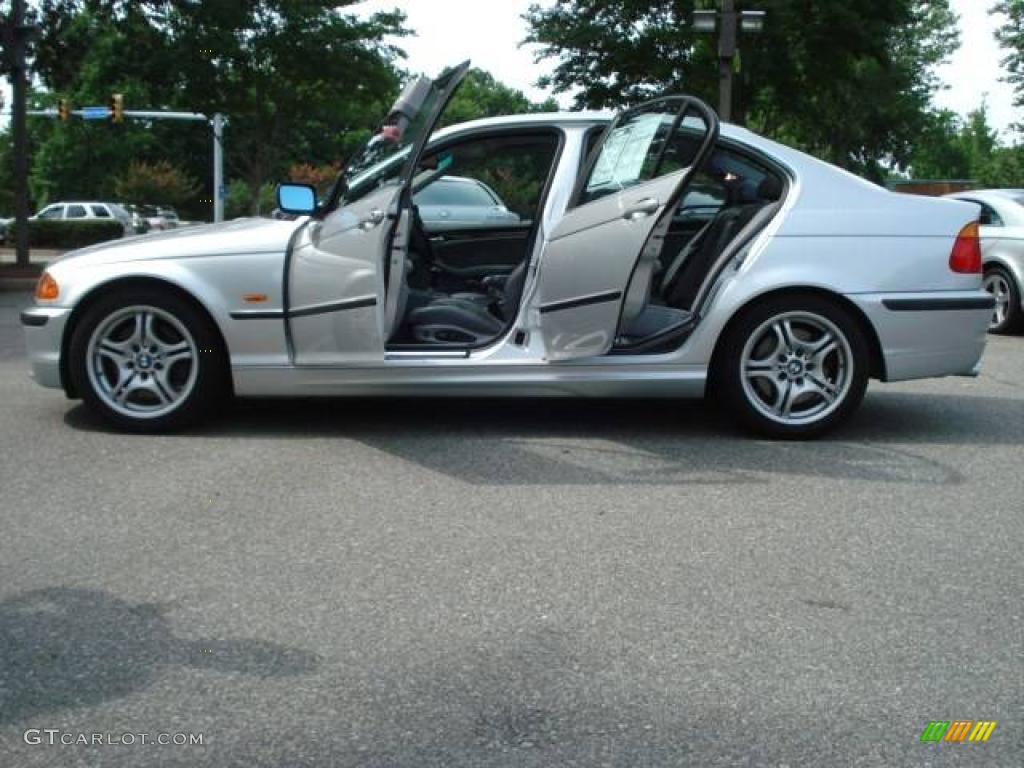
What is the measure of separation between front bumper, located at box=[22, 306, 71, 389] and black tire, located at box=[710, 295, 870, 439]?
327 cm

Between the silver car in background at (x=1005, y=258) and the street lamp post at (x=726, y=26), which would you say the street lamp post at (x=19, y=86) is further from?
the silver car in background at (x=1005, y=258)

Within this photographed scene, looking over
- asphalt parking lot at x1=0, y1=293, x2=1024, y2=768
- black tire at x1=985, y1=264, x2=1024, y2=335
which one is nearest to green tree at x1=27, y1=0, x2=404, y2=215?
black tire at x1=985, y1=264, x2=1024, y2=335

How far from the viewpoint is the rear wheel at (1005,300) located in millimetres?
11445

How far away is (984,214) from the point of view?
39.2ft

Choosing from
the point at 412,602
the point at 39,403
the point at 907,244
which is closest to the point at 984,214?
the point at 907,244

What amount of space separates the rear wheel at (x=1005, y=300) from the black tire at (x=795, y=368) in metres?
6.08

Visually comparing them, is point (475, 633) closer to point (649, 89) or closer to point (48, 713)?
point (48, 713)

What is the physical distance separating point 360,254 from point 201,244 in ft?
2.84

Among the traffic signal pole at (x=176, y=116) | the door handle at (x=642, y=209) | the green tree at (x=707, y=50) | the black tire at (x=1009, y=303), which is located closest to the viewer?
the door handle at (x=642, y=209)

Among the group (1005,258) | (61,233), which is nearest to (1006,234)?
(1005,258)

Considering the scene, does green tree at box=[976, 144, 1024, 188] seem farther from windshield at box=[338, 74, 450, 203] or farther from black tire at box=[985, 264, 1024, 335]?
windshield at box=[338, 74, 450, 203]

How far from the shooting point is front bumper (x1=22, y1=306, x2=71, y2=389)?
20.1ft

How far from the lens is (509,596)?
12.4ft

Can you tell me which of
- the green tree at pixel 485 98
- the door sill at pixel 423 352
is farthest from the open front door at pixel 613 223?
the green tree at pixel 485 98
